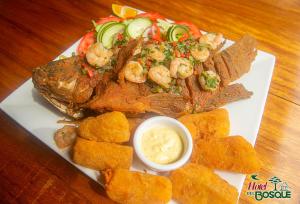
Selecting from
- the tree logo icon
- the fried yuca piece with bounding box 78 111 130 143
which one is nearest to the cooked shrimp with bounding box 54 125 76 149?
the fried yuca piece with bounding box 78 111 130 143

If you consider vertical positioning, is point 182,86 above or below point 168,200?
above

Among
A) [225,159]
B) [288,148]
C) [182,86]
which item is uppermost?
[182,86]

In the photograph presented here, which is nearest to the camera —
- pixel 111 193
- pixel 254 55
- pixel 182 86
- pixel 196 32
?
pixel 111 193

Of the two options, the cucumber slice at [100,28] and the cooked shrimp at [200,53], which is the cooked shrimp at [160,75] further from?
the cucumber slice at [100,28]

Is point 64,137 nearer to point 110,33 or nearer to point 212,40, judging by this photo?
point 110,33

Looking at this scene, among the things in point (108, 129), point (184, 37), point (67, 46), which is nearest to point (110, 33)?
point (67, 46)

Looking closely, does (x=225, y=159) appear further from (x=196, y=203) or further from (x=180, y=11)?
(x=180, y=11)

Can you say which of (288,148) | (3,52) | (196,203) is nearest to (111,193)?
(196,203)
